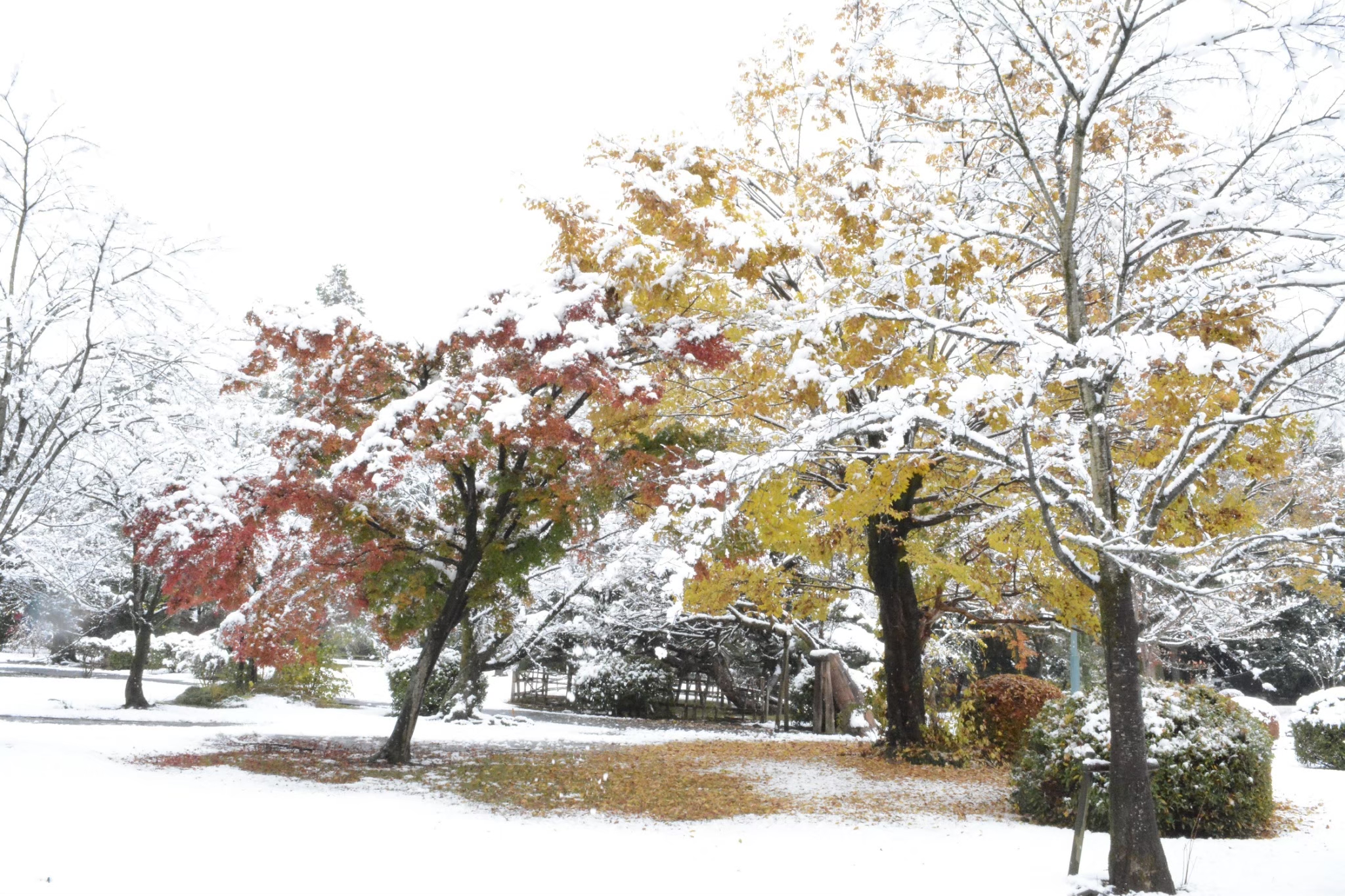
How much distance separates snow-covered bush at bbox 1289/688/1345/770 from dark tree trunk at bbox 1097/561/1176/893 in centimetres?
911

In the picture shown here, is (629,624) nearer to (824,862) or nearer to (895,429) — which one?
(824,862)

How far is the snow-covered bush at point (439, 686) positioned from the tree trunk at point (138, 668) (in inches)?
164

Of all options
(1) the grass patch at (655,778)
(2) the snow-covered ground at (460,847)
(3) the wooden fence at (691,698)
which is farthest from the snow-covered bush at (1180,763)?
(3) the wooden fence at (691,698)

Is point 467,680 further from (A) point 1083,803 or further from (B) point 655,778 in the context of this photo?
(A) point 1083,803

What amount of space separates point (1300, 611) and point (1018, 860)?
22.3 meters

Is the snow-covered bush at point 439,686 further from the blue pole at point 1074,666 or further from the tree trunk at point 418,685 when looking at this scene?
the blue pole at point 1074,666

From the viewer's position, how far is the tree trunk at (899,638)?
36.4 feet

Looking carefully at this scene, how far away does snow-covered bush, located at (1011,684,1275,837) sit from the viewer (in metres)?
6.40

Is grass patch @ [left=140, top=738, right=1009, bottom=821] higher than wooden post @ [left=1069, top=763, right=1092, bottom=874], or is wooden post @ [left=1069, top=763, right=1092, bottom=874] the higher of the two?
wooden post @ [left=1069, top=763, right=1092, bottom=874]

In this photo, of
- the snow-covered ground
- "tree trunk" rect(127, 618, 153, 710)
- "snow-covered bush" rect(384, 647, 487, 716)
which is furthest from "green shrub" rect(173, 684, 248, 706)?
the snow-covered ground

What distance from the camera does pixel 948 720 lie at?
37.1 ft

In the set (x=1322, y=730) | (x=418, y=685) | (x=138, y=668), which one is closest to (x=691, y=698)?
(x=138, y=668)

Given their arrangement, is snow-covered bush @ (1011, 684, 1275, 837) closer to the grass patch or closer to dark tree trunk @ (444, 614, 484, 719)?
the grass patch

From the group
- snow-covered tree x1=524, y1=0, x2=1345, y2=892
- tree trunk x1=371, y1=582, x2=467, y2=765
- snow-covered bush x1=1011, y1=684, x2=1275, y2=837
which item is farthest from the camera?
tree trunk x1=371, y1=582, x2=467, y2=765
